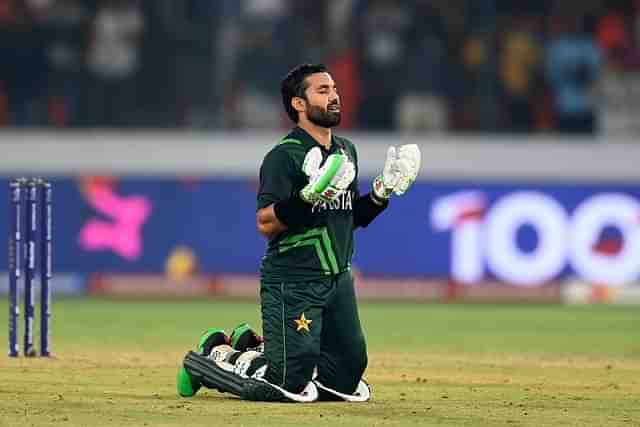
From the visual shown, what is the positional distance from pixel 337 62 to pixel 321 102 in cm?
1247

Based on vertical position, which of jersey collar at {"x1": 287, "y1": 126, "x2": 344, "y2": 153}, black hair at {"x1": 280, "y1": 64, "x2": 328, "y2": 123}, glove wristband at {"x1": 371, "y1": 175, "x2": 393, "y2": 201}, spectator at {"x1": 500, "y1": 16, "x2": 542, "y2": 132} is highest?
spectator at {"x1": 500, "y1": 16, "x2": 542, "y2": 132}

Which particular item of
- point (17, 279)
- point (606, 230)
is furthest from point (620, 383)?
point (606, 230)

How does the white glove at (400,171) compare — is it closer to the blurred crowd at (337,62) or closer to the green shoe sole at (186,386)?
the green shoe sole at (186,386)

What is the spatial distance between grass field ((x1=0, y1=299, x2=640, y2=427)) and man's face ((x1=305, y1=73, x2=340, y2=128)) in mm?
1540

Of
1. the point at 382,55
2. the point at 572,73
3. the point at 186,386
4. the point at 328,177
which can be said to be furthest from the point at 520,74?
the point at 328,177

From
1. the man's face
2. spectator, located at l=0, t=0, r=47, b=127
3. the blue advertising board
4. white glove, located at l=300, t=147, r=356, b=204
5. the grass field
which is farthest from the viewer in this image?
spectator, located at l=0, t=0, r=47, b=127

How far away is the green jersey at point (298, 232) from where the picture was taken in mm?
7949

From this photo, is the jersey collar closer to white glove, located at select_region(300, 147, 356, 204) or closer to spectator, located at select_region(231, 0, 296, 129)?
white glove, located at select_region(300, 147, 356, 204)

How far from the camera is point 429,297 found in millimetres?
20062

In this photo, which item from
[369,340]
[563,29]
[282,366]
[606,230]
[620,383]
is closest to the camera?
[282,366]

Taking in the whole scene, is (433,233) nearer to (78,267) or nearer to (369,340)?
(78,267)

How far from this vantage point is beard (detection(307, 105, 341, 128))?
8.12m

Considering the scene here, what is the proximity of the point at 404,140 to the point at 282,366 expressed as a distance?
12962mm

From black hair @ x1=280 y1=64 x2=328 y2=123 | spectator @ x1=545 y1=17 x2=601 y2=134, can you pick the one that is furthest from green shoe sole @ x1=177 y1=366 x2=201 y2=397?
spectator @ x1=545 y1=17 x2=601 y2=134
